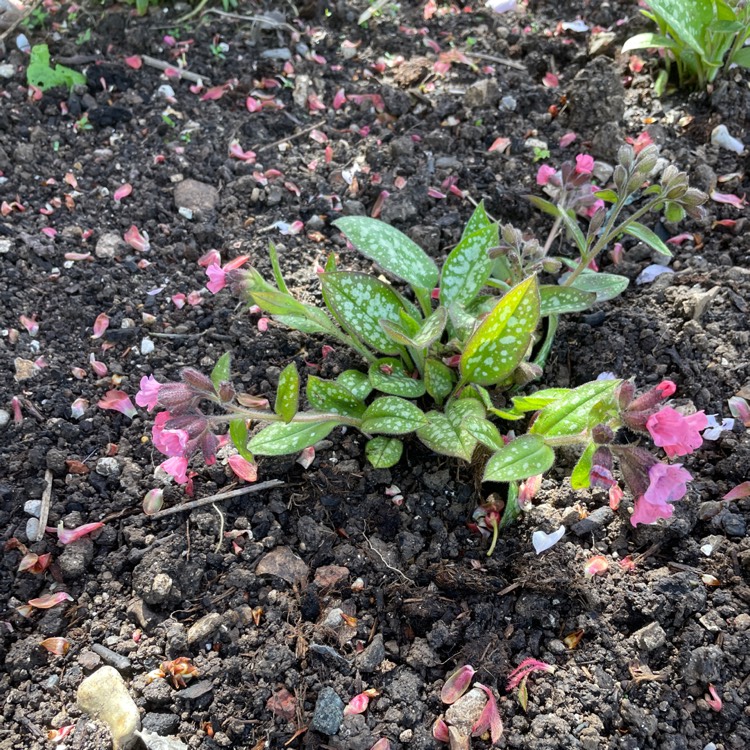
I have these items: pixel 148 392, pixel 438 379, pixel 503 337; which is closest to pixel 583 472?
pixel 503 337

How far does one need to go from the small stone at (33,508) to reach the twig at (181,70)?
2008 millimetres

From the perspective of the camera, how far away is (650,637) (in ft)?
6.12

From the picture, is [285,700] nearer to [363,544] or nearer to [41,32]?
[363,544]

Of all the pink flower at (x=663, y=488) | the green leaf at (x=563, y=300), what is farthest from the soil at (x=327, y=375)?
the pink flower at (x=663, y=488)

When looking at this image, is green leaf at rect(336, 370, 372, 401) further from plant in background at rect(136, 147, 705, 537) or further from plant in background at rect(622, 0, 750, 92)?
plant in background at rect(622, 0, 750, 92)

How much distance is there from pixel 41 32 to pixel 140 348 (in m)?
1.86

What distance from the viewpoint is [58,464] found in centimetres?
220

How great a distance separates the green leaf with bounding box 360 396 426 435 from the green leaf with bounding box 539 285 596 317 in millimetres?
552

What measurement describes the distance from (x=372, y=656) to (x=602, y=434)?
0.80 metres

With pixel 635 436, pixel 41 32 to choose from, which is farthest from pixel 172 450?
pixel 41 32

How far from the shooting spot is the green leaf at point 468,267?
2.29 meters

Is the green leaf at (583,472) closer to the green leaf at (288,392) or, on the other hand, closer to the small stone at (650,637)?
the small stone at (650,637)

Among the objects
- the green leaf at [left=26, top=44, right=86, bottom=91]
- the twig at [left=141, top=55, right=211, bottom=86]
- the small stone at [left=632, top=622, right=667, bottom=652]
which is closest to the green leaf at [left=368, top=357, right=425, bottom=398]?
the small stone at [left=632, top=622, right=667, bottom=652]

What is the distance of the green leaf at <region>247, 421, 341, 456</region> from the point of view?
2.00 metres
